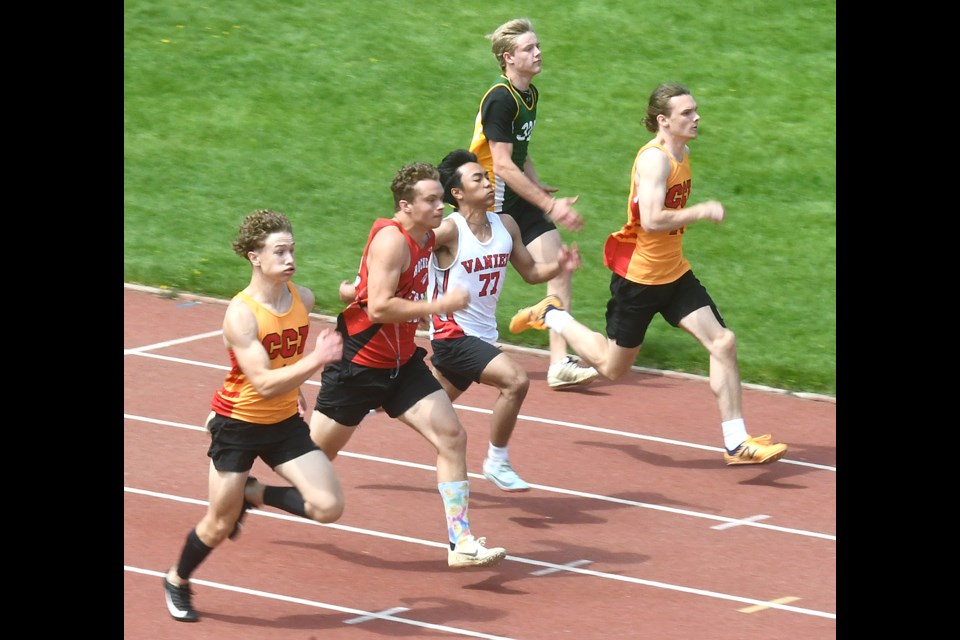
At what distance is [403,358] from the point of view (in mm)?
9055

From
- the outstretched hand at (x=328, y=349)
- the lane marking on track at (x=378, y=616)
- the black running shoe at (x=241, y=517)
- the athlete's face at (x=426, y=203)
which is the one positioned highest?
the athlete's face at (x=426, y=203)

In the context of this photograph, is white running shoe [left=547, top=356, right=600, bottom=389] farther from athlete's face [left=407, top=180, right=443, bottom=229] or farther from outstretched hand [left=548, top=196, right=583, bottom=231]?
athlete's face [left=407, top=180, right=443, bottom=229]

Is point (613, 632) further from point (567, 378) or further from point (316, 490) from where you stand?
point (567, 378)

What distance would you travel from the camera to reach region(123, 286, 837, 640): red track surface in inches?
330

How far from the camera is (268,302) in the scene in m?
8.26

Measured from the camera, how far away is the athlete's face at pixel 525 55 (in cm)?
1159

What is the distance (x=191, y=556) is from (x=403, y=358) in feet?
5.26

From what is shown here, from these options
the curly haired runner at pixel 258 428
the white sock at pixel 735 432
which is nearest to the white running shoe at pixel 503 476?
the white sock at pixel 735 432

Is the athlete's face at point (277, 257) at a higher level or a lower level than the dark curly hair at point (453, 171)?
lower

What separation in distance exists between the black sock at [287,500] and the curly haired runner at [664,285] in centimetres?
309

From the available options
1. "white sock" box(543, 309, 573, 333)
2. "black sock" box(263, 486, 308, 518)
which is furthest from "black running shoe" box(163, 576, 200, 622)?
"white sock" box(543, 309, 573, 333)

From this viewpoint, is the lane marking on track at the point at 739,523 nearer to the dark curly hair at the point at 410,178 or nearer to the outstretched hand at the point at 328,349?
the dark curly hair at the point at 410,178

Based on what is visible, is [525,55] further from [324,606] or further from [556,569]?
[324,606]

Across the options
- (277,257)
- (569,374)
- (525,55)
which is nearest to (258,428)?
(277,257)
